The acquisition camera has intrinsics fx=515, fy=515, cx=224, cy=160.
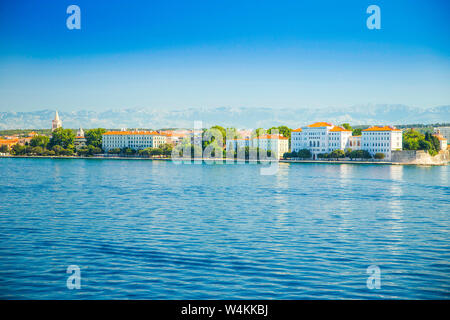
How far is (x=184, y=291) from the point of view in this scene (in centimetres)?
660

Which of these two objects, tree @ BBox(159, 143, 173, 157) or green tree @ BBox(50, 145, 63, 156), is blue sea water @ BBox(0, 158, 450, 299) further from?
green tree @ BBox(50, 145, 63, 156)

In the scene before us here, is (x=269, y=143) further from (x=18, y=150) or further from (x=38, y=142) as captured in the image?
(x=18, y=150)

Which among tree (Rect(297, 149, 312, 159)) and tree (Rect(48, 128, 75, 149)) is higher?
tree (Rect(48, 128, 75, 149))

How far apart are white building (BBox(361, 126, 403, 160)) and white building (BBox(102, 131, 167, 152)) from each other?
41.0 meters

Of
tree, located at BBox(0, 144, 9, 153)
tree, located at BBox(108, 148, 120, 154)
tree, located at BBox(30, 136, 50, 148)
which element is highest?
→ tree, located at BBox(30, 136, 50, 148)

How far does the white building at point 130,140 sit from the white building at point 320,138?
28.7 m

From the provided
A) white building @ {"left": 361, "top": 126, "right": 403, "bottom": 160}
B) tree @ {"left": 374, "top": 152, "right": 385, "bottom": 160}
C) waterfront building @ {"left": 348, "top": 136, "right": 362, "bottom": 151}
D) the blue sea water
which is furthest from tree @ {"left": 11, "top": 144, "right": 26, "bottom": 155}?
the blue sea water

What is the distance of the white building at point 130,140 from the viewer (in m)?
99.2

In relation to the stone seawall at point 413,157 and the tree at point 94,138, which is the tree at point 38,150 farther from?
the stone seawall at point 413,157

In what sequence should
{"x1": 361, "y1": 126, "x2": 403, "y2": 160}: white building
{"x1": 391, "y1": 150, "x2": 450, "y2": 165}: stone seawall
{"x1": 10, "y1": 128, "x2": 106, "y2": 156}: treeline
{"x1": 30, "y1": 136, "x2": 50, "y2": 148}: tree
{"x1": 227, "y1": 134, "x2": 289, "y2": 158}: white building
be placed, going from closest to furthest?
{"x1": 391, "y1": 150, "x2": 450, "y2": 165}: stone seawall, {"x1": 361, "y1": 126, "x2": 403, "y2": 160}: white building, {"x1": 227, "y1": 134, "x2": 289, "y2": 158}: white building, {"x1": 10, "y1": 128, "x2": 106, "y2": 156}: treeline, {"x1": 30, "y1": 136, "x2": 50, "y2": 148}: tree

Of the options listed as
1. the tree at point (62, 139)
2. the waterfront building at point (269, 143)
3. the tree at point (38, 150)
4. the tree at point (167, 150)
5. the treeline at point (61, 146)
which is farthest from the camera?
the tree at point (38, 150)

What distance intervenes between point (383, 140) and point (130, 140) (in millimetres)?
48823

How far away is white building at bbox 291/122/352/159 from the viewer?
3211 inches

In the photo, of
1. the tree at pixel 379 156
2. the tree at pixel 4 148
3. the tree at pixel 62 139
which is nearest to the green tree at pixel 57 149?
the tree at pixel 62 139
